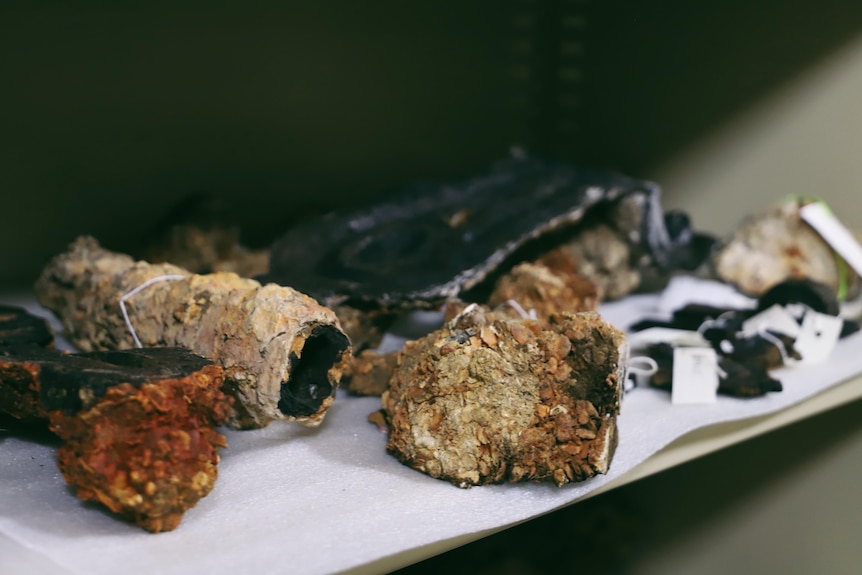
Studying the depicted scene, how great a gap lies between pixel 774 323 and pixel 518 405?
1.90 feet

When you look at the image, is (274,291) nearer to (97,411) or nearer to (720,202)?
(97,411)

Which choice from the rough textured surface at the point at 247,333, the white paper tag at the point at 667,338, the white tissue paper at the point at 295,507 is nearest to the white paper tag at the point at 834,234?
the white paper tag at the point at 667,338

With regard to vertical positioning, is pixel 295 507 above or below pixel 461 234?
below

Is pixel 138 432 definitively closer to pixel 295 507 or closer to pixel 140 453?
pixel 140 453

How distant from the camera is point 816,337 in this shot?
4.18ft

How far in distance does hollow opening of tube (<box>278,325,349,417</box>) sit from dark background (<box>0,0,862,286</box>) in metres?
0.66

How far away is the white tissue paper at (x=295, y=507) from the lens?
0.73 meters

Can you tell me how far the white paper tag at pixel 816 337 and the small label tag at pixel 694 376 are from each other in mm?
213

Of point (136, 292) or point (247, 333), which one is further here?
point (136, 292)

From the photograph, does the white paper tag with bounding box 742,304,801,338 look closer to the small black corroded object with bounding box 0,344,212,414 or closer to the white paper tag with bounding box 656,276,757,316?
the white paper tag with bounding box 656,276,757,316

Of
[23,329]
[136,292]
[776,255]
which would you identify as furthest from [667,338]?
[23,329]

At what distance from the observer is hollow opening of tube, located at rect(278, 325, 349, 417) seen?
89 cm

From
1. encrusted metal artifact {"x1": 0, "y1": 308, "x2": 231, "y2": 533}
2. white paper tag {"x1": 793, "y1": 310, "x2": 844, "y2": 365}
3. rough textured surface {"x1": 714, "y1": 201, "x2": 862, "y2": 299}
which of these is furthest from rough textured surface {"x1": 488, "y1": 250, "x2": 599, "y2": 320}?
encrusted metal artifact {"x1": 0, "y1": 308, "x2": 231, "y2": 533}

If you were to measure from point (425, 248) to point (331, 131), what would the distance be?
0.50 metres
